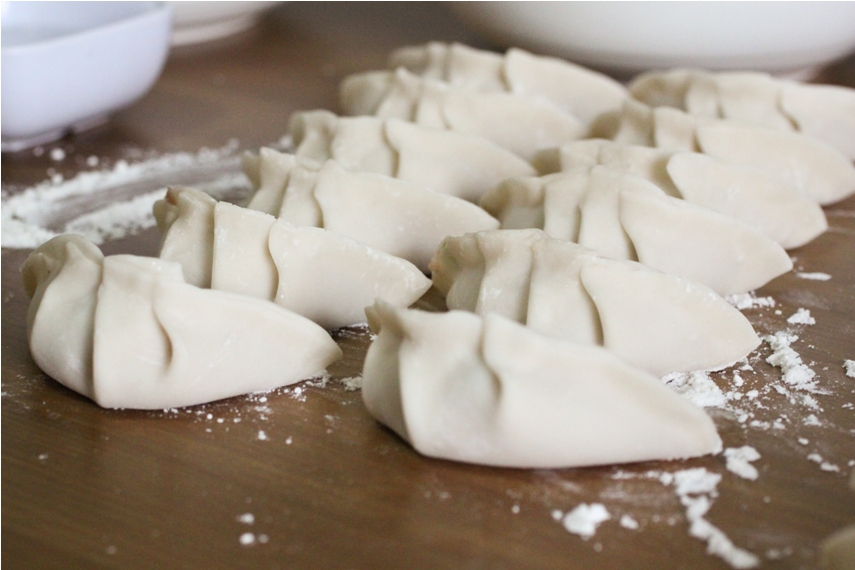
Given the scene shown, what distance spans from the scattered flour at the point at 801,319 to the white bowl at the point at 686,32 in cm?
106

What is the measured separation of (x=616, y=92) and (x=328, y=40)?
1.26m

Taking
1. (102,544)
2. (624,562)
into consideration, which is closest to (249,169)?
(102,544)

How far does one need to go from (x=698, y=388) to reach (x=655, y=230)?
0.33m

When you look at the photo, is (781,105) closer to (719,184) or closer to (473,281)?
(719,184)

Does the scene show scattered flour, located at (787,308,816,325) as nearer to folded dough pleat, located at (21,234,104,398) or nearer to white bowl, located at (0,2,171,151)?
folded dough pleat, located at (21,234,104,398)

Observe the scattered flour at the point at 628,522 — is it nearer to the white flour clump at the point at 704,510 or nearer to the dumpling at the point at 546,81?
the white flour clump at the point at 704,510

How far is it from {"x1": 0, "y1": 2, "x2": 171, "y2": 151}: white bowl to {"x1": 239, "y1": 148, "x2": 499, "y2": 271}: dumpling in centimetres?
76

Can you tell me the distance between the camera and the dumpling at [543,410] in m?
1.13

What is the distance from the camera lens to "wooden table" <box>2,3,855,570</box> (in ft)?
3.36

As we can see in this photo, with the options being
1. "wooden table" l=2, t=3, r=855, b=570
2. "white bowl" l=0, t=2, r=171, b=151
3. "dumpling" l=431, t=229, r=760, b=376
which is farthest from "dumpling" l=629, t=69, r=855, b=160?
"white bowl" l=0, t=2, r=171, b=151

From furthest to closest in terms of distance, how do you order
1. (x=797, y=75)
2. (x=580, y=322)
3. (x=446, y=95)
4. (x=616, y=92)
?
(x=797, y=75) → (x=616, y=92) → (x=446, y=95) → (x=580, y=322)

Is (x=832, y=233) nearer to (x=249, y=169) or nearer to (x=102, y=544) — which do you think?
(x=249, y=169)

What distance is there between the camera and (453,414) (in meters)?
1.15

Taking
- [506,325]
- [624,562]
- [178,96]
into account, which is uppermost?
[506,325]
